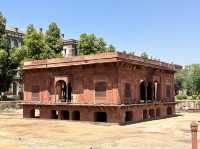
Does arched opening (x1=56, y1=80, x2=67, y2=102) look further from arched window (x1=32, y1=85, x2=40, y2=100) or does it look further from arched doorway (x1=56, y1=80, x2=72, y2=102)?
arched window (x1=32, y1=85, x2=40, y2=100)

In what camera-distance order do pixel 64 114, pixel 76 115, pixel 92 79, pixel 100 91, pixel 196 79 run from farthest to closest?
pixel 196 79 → pixel 64 114 → pixel 76 115 → pixel 92 79 → pixel 100 91

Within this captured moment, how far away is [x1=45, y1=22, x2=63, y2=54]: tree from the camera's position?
2180 inches

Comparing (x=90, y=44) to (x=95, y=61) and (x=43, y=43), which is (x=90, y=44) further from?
(x=95, y=61)

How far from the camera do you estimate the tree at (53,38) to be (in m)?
55.4

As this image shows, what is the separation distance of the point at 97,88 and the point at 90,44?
25.5m

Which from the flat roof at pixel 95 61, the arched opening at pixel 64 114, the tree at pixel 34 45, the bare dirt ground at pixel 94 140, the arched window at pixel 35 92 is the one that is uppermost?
the tree at pixel 34 45

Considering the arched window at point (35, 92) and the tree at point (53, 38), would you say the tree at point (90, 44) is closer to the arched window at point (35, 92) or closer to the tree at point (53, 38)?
the tree at point (53, 38)

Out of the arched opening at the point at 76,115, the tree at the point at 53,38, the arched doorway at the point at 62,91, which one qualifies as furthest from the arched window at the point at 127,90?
the tree at the point at 53,38

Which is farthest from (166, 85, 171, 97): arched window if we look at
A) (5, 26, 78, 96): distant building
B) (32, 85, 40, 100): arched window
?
(5, 26, 78, 96): distant building

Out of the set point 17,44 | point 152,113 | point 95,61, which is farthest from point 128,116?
point 17,44

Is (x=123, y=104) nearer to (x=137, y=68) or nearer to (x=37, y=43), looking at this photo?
(x=137, y=68)

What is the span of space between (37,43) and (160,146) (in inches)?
1527

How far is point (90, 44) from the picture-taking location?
55844 mm

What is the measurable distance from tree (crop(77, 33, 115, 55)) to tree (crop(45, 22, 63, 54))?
11.9 feet
